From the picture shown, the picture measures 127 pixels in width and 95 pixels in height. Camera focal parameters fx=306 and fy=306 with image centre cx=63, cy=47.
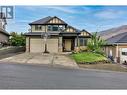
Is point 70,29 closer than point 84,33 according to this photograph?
Yes

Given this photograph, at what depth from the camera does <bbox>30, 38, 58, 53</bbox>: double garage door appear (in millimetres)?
37219

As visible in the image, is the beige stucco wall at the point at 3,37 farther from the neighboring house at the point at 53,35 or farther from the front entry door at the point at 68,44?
the front entry door at the point at 68,44

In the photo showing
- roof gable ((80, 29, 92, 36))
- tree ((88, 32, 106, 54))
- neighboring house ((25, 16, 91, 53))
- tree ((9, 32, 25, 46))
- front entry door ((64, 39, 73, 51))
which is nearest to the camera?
tree ((88, 32, 106, 54))

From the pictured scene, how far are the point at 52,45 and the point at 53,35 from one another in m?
1.23

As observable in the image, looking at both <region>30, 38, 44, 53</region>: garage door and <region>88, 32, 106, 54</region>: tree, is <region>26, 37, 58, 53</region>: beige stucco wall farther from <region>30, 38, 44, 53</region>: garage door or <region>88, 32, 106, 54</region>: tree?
<region>88, 32, 106, 54</region>: tree

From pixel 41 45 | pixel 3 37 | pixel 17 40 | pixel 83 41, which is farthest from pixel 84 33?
pixel 3 37

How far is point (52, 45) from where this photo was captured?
3725cm

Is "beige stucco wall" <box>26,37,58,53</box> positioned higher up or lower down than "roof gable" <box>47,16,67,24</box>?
lower down

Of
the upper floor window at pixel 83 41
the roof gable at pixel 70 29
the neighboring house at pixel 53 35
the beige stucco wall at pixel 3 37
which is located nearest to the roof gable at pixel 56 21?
the neighboring house at pixel 53 35

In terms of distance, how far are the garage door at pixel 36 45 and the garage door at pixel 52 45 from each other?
2.83ft

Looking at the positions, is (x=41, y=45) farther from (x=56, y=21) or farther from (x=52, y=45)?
(x=56, y=21)

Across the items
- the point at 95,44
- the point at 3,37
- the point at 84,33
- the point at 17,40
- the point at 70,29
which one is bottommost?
the point at 95,44

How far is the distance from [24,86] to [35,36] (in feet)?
86.2

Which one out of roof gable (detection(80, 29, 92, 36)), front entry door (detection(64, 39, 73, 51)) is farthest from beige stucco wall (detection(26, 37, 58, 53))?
roof gable (detection(80, 29, 92, 36))
